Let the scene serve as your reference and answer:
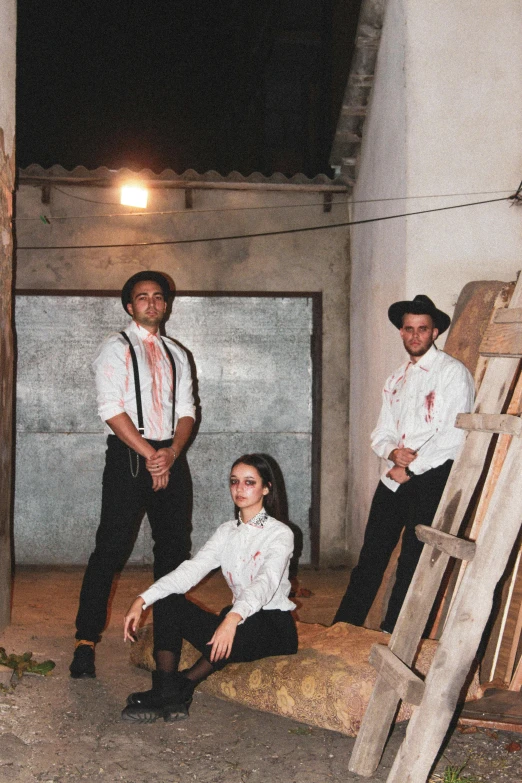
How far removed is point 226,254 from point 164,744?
4895 mm

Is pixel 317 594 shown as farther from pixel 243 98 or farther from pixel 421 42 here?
pixel 243 98

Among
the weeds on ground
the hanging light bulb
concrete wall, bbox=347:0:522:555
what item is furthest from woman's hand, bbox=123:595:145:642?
the hanging light bulb

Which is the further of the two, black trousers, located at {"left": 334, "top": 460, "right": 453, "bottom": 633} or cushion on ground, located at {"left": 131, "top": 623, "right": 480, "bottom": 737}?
black trousers, located at {"left": 334, "top": 460, "right": 453, "bottom": 633}

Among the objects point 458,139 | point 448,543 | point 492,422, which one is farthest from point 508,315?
point 458,139

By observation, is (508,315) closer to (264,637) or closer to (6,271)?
(264,637)

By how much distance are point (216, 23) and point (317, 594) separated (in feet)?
47.3

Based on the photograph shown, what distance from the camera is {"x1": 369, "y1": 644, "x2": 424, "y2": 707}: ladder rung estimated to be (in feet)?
9.62

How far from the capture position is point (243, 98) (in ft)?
53.1

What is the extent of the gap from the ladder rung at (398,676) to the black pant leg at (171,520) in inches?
56.4

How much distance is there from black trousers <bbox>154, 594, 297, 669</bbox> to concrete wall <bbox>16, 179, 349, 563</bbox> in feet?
12.1

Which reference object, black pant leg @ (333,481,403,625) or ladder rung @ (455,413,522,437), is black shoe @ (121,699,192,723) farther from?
ladder rung @ (455,413,522,437)

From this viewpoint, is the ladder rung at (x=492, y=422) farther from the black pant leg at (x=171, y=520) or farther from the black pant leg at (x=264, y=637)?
the black pant leg at (x=171, y=520)

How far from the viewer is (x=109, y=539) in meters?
4.45

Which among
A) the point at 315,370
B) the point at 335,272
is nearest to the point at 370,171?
the point at 335,272
